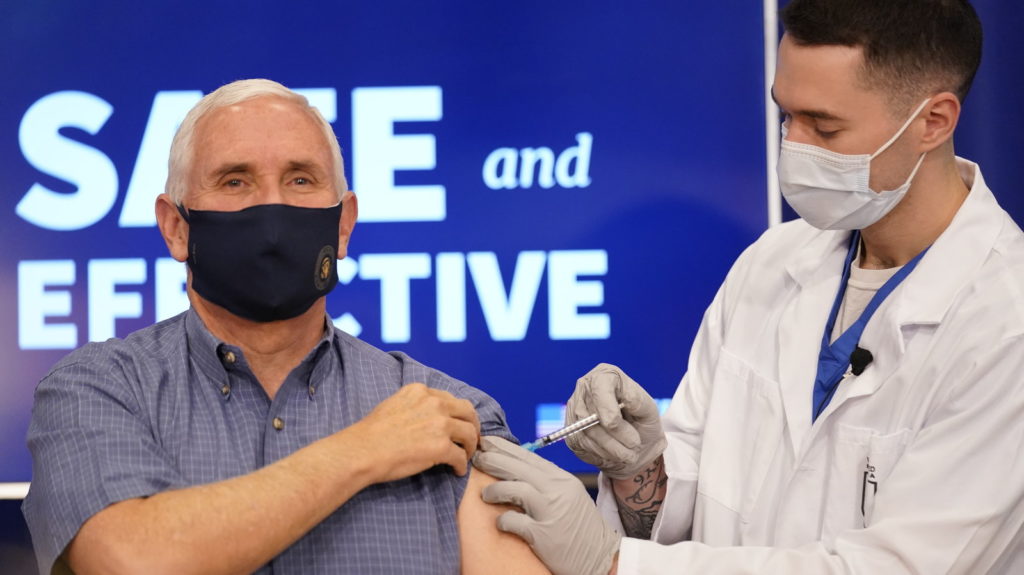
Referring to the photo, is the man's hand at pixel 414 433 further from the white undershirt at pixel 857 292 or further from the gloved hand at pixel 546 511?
the white undershirt at pixel 857 292

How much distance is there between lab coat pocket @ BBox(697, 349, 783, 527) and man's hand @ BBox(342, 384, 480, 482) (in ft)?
2.04

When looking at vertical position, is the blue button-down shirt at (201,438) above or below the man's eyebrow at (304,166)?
below

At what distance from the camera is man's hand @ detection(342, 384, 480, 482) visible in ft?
5.31

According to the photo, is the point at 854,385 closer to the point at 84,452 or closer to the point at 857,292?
the point at 857,292

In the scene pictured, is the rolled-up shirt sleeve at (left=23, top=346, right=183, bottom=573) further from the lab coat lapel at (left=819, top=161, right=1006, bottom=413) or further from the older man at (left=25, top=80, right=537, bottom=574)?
the lab coat lapel at (left=819, top=161, right=1006, bottom=413)

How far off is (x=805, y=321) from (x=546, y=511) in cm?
70

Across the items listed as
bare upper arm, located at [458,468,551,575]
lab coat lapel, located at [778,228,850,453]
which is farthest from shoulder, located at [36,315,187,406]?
lab coat lapel, located at [778,228,850,453]

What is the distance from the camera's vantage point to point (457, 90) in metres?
3.06

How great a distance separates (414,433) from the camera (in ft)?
5.42

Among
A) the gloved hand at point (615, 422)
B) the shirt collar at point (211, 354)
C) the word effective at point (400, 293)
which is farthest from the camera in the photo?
the word effective at point (400, 293)

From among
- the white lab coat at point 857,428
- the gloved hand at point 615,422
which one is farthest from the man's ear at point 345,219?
the white lab coat at point 857,428

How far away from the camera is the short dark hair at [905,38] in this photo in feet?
6.52

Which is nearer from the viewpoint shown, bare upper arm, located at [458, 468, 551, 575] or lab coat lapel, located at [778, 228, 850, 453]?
bare upper arm, located at [458, 468, 551, 575]

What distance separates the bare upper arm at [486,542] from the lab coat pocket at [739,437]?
446 mm
